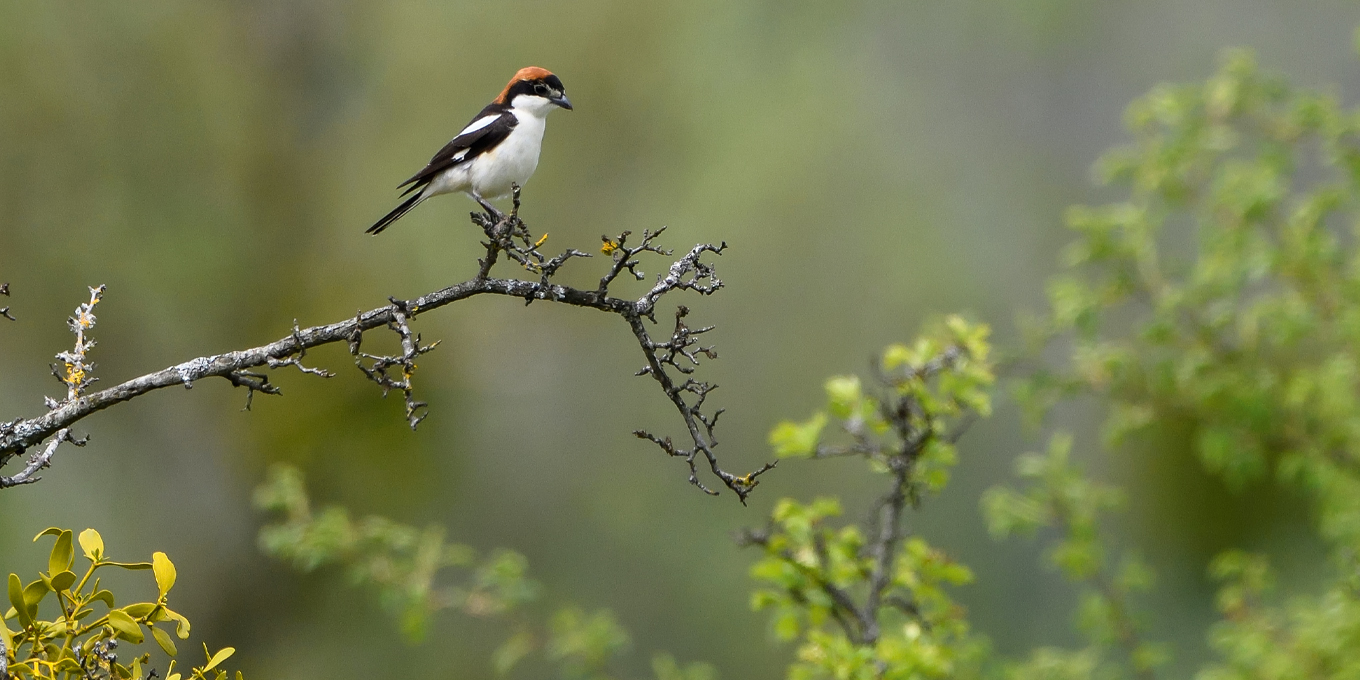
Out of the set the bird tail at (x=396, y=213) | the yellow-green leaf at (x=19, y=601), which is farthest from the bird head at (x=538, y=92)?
the yellow-green leaf at (x=19, y=601)

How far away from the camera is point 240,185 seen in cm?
741

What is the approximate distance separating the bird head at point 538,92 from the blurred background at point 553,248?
352 centimetres

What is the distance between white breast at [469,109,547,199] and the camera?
10.7 ft

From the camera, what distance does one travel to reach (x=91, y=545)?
5.12ft

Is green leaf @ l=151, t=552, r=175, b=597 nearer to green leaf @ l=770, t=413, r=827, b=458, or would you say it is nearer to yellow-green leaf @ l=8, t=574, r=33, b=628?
yellow-green leaf @ l=8, t=574, r=33, b=628

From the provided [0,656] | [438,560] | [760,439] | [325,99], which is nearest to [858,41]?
[760,439]

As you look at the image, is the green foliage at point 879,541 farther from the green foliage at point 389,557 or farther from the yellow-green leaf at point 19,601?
the yellow-green leaf at point 19,601

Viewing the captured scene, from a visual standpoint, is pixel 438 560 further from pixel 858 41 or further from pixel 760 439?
pixel 858 41

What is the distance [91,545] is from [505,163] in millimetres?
1948

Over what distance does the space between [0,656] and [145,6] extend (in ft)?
22.7

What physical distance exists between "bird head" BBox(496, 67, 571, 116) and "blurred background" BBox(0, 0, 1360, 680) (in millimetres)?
3515

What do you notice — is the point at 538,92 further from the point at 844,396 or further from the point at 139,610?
the point at 139,610

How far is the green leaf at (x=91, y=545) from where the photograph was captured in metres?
1.54

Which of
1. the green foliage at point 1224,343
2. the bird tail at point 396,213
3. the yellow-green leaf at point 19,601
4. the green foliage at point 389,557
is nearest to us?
the yellow-green leaf at point 19,601
